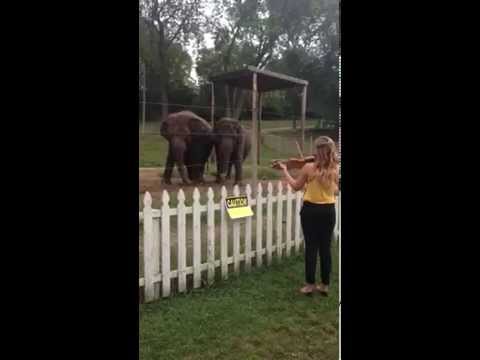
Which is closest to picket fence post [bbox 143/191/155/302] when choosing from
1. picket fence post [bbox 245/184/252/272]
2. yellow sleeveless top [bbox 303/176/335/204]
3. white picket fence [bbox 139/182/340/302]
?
white picket fence [bbox 139/182/340/302]

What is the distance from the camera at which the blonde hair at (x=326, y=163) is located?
1.44 m

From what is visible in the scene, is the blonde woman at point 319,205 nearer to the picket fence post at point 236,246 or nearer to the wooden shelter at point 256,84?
the wooden shelter at point 256,84

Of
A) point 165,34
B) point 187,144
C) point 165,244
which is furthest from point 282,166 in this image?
point 165,34

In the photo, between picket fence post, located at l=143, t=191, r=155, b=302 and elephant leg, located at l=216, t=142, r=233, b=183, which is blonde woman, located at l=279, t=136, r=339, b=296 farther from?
picket fence post, located at l=143, t=191, r=155, b=302

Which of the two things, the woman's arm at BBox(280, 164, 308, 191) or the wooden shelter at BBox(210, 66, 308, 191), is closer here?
the wooden shelter at BBox(210, 66, 308, 191)

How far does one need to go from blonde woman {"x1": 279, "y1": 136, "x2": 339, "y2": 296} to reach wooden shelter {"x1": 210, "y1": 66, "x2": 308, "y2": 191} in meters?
0.09

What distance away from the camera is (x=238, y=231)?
4.63 feet

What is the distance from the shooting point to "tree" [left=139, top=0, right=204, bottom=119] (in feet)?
3.80

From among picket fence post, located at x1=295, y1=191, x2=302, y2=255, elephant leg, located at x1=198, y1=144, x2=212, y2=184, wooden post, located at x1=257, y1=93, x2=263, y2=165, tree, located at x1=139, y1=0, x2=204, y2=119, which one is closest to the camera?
tree, located at x1=139, y1=0, x2=204, y2=119

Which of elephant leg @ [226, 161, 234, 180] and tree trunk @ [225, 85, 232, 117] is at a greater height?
tree trunk @ [225, 85, 232, 117]

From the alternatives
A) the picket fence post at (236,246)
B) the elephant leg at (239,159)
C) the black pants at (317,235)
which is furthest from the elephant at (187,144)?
the black pants at (317,235)

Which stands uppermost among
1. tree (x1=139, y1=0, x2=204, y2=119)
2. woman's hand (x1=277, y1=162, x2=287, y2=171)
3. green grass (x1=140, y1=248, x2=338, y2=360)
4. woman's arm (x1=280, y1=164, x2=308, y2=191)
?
tree (x1=139, y1=0, x2=204, y2=119)

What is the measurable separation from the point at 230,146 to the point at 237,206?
21 centimetres

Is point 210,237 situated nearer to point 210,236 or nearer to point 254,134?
point 210,236
